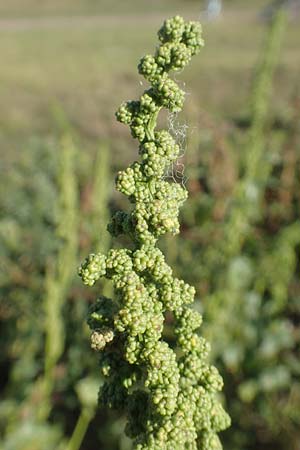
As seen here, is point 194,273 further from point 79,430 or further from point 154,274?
point 154,274

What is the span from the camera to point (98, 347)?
148 cm

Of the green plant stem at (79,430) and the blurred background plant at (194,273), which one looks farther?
the blurred background plant at (194,273)

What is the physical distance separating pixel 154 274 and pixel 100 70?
14871 millimetres

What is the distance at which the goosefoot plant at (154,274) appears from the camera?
1.40 m

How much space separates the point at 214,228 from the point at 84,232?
1327mm

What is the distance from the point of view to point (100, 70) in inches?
610

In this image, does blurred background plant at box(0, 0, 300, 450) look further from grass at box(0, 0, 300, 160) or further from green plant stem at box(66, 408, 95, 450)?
grass at box(0, 0, 300, 160)

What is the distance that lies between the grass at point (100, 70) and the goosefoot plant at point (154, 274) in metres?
5.84

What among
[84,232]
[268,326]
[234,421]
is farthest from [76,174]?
[234,421]

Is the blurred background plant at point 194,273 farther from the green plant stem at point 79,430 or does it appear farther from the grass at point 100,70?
the grass at point 100,70

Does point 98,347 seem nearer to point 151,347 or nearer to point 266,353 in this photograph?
point 151,347

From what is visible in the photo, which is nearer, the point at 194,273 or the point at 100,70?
the point at 194,273

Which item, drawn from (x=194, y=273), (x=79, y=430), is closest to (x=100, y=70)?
(x=194, y=273)

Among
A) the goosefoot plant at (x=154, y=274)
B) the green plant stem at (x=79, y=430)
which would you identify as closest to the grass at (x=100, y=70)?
the green plant stem at (x=79, y=430)
